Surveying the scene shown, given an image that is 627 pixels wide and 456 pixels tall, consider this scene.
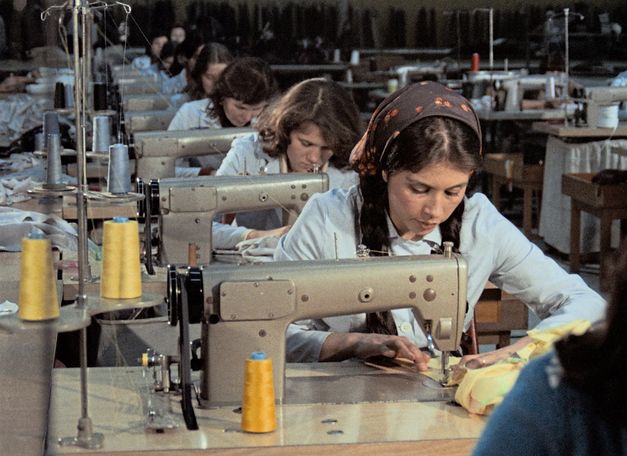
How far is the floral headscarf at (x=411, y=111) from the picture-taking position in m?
2.44

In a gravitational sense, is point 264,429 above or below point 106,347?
above

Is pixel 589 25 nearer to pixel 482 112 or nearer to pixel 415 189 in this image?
pixel 482 112

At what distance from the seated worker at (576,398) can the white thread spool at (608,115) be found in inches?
262

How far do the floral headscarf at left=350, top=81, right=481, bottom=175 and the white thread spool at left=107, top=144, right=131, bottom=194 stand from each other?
4.28 feet

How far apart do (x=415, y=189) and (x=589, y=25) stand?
636 centimetres

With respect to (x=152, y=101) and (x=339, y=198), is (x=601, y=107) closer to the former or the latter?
(x=152, y=101)

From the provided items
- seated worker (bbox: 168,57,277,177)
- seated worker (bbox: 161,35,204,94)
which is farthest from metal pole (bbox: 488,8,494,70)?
seated worker (bbox: 168,57,277,177)

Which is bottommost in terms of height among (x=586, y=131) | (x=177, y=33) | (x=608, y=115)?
(x=586, y=131)

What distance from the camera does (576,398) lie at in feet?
3.32

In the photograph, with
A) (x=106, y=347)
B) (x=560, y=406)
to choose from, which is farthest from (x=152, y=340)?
(x=560, y=406)

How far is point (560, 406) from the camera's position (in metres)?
1.01

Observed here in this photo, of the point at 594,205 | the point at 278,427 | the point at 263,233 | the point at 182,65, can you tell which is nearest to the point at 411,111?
the point at 278,427

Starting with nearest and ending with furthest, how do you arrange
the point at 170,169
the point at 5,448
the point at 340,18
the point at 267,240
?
the point at 5,448
the point at 267,240
the point at 170,169
the point at 340,18

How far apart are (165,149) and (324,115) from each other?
102cm
